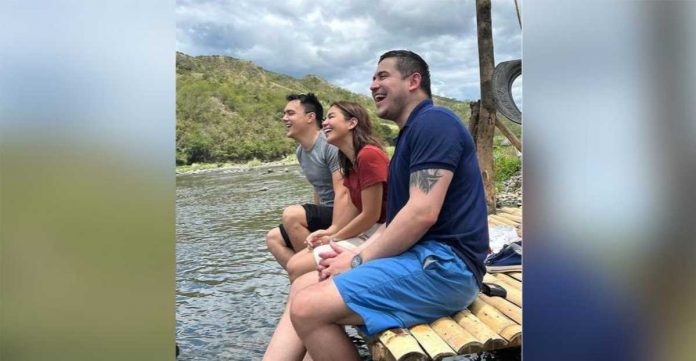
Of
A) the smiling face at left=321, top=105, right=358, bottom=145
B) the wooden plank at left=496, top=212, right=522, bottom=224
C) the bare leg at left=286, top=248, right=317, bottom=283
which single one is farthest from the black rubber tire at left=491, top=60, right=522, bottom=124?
the bare leg at left=286, top=248, right=317, bottom=283

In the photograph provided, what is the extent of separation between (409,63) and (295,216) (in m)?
1.43

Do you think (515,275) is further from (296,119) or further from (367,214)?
(296,119)

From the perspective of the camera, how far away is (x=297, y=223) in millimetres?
3477

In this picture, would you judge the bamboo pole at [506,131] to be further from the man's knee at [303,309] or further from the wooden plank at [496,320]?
the man's knee at [303,309]

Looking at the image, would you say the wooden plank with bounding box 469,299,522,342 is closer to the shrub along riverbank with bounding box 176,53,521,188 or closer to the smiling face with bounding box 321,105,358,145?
the smiling face with bounding box 321,105,358,145

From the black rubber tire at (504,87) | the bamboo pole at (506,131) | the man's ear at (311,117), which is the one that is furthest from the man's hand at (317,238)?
the bamboo pole at (506,131)

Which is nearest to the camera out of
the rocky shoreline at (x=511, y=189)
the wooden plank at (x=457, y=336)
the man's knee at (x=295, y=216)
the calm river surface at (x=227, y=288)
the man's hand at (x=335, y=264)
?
the wooden plank at (x=457, y=336)

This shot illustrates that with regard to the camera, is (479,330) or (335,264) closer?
(479,330)

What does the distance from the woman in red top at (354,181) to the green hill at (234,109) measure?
27843mm

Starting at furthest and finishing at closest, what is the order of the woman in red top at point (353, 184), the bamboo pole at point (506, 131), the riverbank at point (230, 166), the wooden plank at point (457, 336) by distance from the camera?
the riverbank at point (230, 166) < the bamboo pole at point (506, 131) < the woman in red top at point (353, 184) < the wooden plank at point (457, 336)

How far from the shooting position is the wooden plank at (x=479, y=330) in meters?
2.05

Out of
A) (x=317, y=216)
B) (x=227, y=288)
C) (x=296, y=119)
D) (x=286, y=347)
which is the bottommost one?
(x=227, y=288)

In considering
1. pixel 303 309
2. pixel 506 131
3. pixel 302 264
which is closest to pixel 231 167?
pixel 506 131
